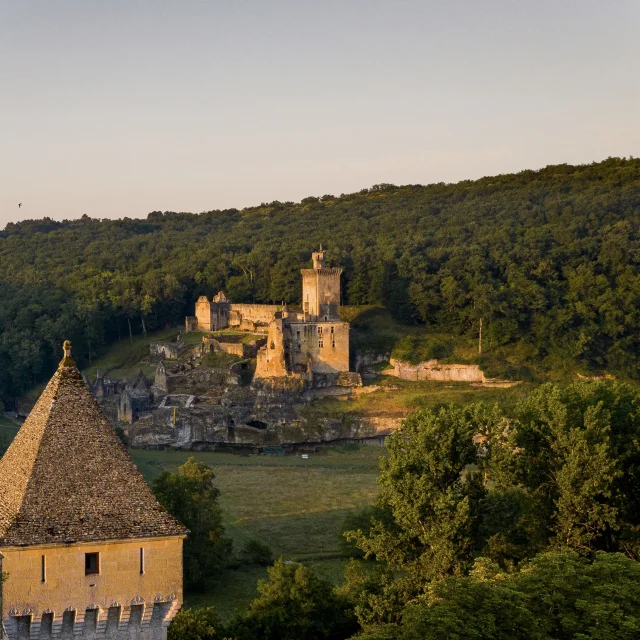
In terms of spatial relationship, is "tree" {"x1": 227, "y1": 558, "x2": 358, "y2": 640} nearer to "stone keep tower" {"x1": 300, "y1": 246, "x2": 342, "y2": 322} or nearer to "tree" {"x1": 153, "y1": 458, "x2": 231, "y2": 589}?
"tree" {"x1": 153, "y1": 458, "x2": 231, "y2": 589}

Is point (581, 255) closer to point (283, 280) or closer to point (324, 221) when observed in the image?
point (283, 280)

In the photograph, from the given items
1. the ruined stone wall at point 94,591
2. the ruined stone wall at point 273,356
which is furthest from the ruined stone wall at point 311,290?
the ruined stone wall at point 94,591

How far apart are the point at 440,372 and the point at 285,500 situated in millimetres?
32588

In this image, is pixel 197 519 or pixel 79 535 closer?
pixel 79 535

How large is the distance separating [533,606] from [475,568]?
659 centimetres

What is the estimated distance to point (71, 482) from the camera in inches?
778

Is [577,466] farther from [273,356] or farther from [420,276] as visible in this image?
[420,276]

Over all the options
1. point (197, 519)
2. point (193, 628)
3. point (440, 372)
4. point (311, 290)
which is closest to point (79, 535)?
point (193, 628)

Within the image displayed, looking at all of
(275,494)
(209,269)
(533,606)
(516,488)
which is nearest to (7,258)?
(209,269)

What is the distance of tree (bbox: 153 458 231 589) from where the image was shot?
159ft

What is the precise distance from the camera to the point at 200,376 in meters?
95.4

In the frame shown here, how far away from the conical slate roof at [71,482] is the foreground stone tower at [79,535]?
0.06ft

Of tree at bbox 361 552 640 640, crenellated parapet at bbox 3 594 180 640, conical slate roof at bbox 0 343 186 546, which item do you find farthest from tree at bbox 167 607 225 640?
conical slate roof at bbox 0 343 186 546

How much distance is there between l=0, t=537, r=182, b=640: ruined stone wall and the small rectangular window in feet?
0.22
